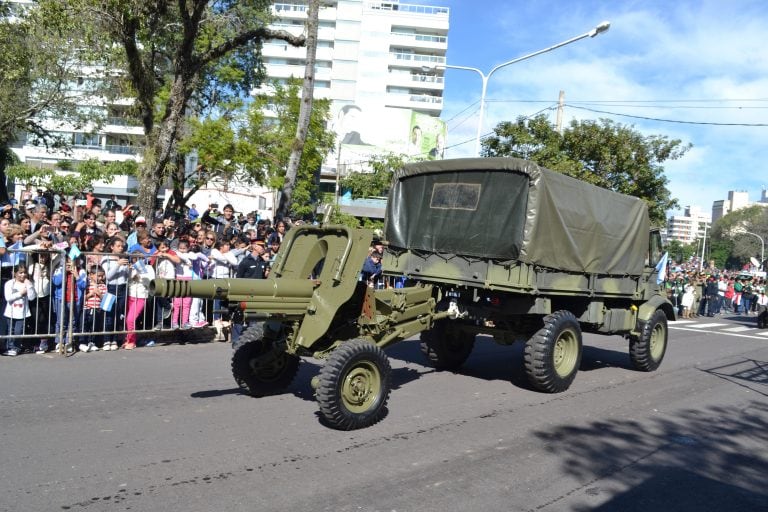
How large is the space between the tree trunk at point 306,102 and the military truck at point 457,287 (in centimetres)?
658

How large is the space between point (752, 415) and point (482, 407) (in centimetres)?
356

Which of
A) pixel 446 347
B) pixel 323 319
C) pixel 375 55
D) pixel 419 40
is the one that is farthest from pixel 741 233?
pixel 323 319

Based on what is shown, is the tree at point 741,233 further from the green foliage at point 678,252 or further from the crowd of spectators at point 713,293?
the crowd of spectators at point 713,293

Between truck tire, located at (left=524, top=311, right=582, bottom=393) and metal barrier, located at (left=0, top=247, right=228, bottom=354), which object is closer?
truck tire, located at (left=524, top=311, right=582, bottom=393)

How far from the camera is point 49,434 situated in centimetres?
577

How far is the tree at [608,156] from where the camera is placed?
75.2 feet

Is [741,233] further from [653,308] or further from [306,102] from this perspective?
[653,308]

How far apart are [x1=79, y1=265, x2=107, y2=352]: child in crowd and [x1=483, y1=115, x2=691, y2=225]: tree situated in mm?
16741

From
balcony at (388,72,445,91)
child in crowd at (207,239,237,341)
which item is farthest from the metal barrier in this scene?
balcony at (388,72,445,91)

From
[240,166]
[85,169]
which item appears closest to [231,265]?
[240,166]

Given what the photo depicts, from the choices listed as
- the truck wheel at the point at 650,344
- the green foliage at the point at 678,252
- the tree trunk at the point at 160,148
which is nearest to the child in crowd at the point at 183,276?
the tree trunk at the point at 160,148

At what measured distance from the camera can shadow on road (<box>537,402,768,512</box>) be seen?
510cm

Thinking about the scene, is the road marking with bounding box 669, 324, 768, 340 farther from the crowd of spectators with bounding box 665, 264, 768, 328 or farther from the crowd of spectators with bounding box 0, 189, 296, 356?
the crowd of spectators with bounding box 0, 189, 296, 356

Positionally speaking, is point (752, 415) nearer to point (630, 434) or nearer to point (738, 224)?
point (630, 434)
